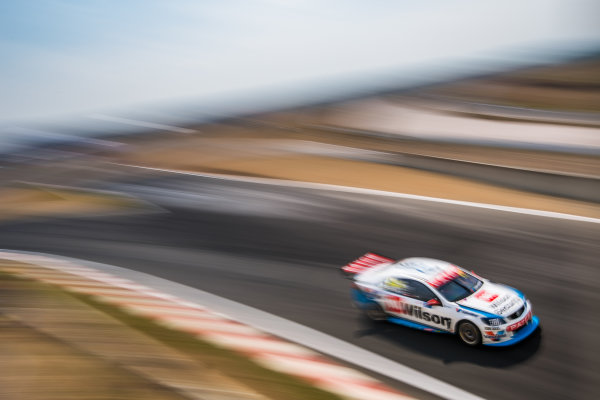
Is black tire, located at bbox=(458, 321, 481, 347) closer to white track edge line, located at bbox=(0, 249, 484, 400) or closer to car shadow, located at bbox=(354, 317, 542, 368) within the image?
car shadow, located at bbox=(354, 317, 542, 368)

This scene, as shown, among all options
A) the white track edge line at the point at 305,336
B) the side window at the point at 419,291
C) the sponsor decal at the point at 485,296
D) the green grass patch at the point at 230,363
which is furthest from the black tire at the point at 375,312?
the green grass patch at the point at 230,363

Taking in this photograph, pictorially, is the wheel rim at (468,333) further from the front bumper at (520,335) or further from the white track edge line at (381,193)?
the white track edge line at (381,193)

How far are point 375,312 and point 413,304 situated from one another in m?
0.84

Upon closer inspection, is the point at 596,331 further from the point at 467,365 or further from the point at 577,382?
the point at 467,365

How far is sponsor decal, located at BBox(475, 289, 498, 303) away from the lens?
9195 mm

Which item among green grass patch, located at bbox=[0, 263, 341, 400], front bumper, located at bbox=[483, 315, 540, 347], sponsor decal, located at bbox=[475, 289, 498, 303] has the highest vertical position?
sponsor decal, located at bbox=[475, 289, 498, 303]

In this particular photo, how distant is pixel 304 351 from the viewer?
9344 mm

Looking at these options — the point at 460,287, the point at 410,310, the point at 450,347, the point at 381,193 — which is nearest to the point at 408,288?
the point at 410,310

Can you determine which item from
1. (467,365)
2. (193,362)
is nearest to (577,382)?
(467,365)

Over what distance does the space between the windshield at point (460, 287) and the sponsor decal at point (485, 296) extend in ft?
0.38

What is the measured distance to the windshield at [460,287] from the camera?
9427 mm

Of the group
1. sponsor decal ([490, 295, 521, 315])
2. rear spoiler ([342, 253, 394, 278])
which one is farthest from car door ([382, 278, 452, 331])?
rear spoiler ([342, 253, 394, 278])

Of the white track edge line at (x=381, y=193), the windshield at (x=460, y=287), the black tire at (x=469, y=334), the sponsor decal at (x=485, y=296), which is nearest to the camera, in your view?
the black tire at (x=469, y=334)

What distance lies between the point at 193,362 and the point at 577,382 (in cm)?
570
